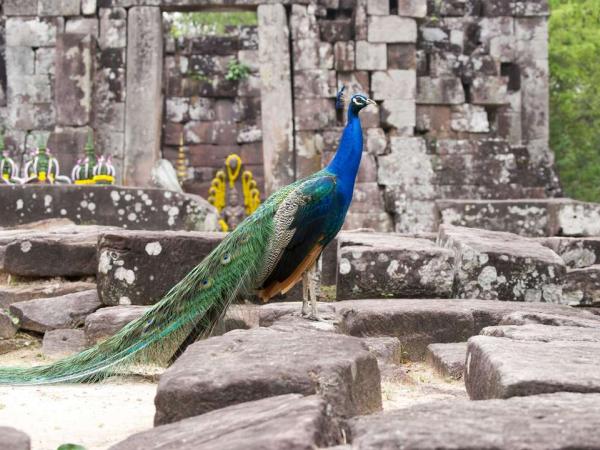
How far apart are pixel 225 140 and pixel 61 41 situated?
334 cm

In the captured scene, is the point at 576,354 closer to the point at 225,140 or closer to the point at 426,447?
the point at 426,447

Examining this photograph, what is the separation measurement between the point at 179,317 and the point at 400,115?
10.1m

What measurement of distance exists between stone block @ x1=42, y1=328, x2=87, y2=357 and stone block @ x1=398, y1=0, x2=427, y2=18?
9.43 m

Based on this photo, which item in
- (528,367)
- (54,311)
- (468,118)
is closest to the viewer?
(528,367)

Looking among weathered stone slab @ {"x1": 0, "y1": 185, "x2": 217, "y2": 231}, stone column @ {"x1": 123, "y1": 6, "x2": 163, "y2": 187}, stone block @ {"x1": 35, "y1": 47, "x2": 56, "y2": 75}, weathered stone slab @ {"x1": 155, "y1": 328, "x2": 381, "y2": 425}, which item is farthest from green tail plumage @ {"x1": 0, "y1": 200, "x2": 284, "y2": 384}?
stone block @ {"x1": 35, "y1": 47, "x2": 56, "y2": 75}

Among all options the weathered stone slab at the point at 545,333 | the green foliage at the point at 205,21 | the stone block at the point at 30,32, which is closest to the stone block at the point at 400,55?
the stone block at the point at 30,32

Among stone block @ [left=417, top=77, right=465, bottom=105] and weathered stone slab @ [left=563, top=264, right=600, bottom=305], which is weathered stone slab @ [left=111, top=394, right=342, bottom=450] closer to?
weathered stone slab @ [left=563, top=264, right=600, bottom=305]

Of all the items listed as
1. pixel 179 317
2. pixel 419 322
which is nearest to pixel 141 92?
pixel 419 322

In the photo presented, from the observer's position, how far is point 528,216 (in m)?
10.8

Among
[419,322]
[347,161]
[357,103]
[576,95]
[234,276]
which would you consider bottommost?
[419,322]

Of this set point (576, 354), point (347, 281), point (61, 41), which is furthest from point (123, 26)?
point (576, 354)

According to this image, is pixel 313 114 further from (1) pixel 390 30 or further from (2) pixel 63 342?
(2) pixel 63 342

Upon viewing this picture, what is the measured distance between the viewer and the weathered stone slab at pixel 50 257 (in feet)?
24.4

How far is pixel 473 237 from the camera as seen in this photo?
7.33 meters
